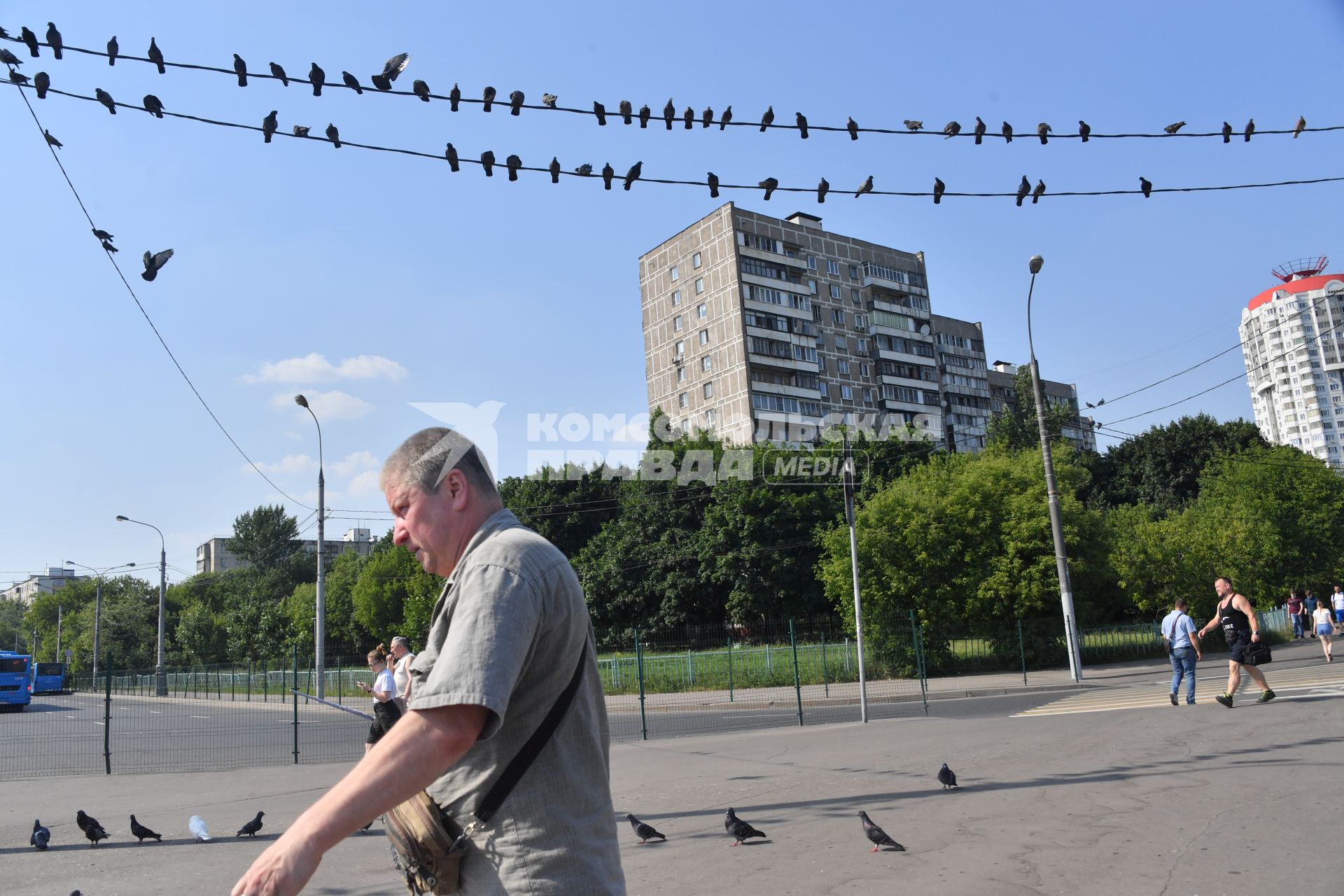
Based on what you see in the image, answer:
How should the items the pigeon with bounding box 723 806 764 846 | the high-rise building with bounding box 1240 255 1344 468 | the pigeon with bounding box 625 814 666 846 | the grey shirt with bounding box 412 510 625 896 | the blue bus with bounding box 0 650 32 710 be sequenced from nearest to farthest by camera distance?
1. the grey shirt with bounding box 412 510 625 896
2. the pigeon with bounding box 723 806 764 846
3. the pigeon with bounding box 625 814 666 846
4. the blue bus with bounding box 0 650 32 710
5. the high-rise building with bounding box 1240 255 1344 468

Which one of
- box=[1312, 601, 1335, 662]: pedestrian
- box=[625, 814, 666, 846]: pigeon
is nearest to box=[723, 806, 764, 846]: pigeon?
box=[625, 814, 666, 846]: pigeon

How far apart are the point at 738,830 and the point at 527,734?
17.5 feet

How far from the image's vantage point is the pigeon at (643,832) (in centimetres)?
718

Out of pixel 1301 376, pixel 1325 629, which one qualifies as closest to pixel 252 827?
pixel 1325 629

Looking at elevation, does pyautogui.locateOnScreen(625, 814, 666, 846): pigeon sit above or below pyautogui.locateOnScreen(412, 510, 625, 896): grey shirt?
below

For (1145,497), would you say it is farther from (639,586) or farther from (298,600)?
(298,600)

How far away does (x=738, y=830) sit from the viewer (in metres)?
6.85

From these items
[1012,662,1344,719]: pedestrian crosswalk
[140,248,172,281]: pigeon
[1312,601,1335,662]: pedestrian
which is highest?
[140,248,172,281]: pigeon

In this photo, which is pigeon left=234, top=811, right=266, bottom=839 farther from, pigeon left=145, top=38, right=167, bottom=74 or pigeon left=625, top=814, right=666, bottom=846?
pigeon left=145, top=38, right=167, bottom=74

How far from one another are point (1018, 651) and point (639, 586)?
92.4ft

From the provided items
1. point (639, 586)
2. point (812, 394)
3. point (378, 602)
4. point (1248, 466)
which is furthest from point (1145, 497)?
point (378, 602)

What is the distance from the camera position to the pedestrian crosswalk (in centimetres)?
1477

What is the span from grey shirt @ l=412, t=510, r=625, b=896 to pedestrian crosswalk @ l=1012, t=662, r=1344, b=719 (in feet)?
47.6

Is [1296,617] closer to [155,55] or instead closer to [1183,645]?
[1183,645]
